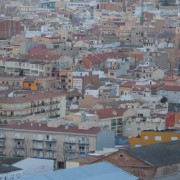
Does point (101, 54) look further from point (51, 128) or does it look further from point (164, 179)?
point (164, 179)

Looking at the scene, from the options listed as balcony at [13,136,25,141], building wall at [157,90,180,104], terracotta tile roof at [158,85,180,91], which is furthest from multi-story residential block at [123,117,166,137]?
terracotta tile roof at [158,85,180,91]

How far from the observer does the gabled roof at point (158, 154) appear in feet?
54.2

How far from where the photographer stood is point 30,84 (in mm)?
29250

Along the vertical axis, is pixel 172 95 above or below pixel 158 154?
below

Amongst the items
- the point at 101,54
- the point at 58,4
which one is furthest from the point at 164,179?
the point at 58,4

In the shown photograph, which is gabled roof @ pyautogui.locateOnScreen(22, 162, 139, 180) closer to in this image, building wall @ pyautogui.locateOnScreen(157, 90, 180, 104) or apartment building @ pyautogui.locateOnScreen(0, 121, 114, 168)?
apartment building @ pyautogui.locateOnScreen(0, 121, 114, 168)

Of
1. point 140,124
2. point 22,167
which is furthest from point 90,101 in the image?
point 22,167

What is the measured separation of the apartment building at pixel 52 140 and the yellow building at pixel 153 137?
1.48ft

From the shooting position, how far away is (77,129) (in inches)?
797

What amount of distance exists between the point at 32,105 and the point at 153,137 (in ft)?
15.5

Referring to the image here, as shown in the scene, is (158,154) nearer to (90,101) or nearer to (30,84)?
(90,101)

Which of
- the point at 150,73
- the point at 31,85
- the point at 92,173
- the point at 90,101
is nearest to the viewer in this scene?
the point at 92,173

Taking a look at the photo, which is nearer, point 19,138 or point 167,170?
point 167,170

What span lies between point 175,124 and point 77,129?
3.43 metres
